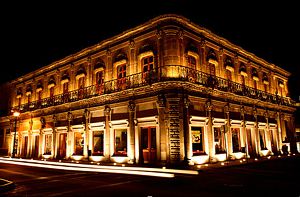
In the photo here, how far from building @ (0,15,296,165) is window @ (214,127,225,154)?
74mm

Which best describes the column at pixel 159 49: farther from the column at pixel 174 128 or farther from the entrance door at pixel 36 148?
the entrance door at pixel 36 148

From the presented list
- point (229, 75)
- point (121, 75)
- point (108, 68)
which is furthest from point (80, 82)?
point (229, 75)

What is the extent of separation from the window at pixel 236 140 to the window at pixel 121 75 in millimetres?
9528

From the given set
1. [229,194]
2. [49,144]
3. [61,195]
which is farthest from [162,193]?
[49,144]

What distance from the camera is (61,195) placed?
23.2 ft

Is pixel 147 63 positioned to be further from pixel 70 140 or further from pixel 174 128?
pixel 70 140

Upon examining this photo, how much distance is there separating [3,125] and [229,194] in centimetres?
3235

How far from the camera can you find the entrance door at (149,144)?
1566cm

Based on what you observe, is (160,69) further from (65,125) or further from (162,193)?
(65,125)

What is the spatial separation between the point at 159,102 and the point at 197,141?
3825mm

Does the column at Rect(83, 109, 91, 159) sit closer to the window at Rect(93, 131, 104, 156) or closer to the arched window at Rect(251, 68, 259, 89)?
the window at Rect(93, 131, 104, 156)

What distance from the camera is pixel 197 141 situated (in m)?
16.0

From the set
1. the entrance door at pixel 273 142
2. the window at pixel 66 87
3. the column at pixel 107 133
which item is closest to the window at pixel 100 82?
the column at pixel 107 133

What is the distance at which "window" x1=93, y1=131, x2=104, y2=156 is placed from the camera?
1880 cm
